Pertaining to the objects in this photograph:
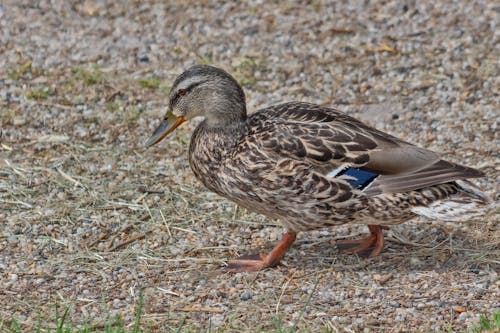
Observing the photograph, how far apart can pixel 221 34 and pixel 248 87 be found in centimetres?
112

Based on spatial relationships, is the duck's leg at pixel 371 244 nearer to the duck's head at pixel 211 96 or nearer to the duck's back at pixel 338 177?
the duck's back at pixel 338 177

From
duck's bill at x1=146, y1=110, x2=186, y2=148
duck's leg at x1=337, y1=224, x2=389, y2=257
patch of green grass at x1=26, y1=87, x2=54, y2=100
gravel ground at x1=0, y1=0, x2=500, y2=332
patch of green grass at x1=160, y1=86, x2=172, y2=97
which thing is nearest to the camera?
gravel ground at x1=0, y1=0, x2=500, y2=332

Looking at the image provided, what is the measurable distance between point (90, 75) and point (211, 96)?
2.54 m

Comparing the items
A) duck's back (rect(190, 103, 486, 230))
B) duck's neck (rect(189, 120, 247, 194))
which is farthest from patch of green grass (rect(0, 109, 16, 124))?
duck's back (rect(190, 103, 486, 230))

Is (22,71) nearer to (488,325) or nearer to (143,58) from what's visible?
(143,58)

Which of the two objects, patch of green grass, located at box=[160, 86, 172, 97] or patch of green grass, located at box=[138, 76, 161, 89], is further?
patch of green grass, located at box=[138, 76, 161, 89]

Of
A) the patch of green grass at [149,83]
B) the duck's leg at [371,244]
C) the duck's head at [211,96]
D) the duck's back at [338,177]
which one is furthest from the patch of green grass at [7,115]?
the duck's leg at [371,244]

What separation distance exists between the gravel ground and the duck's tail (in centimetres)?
36

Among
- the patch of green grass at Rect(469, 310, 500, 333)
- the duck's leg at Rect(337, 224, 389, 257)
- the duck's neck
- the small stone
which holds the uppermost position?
the duck's neck

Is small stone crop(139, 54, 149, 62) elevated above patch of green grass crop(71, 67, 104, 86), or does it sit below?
above

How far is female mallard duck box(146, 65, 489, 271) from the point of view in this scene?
542cm

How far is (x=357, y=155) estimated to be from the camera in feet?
17.9

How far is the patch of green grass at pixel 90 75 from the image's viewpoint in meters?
8.13

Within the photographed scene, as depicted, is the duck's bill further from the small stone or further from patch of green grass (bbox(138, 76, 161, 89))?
the small stone
